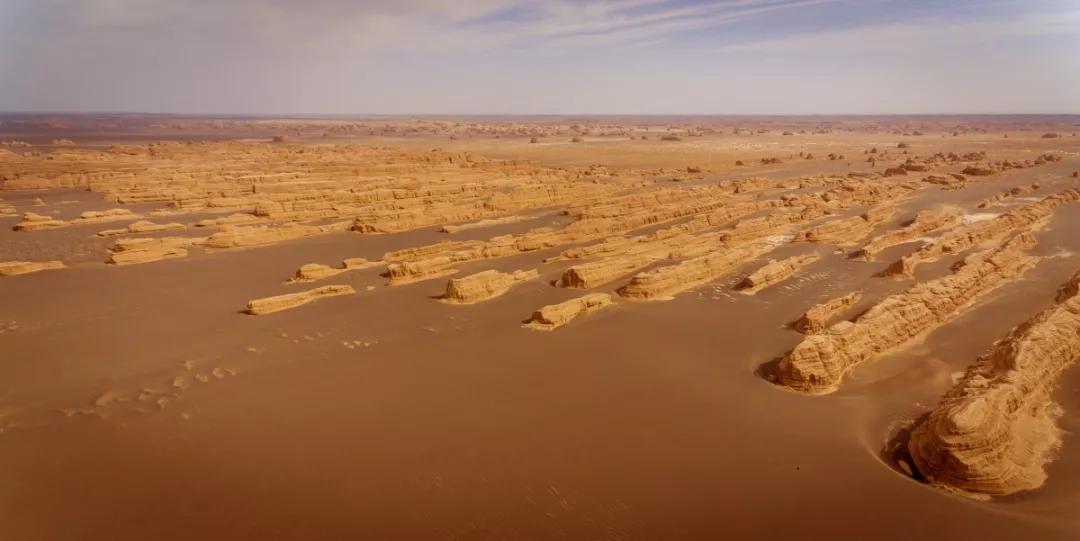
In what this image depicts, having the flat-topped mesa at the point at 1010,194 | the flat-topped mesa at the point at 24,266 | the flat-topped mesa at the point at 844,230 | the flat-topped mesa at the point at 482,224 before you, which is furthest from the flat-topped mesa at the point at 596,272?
the flat-topped mesa at the point at 1010,194

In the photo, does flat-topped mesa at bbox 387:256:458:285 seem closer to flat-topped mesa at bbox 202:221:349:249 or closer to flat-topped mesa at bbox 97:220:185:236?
flat-topped mesa at bbox 202:221:349:249

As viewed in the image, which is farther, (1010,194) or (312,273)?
(1010,194)

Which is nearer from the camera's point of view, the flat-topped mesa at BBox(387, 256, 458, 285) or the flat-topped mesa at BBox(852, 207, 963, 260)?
the flat-topped mesa at BBox(387, 256, 458, 285)

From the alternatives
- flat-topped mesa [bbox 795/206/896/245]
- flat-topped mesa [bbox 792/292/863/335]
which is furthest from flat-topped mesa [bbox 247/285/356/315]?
flat-topped mesa [bbox 795/206/896/245]

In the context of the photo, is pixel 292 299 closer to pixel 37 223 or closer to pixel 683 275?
pixel 683 275

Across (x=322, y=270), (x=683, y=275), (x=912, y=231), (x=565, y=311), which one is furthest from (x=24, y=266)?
(x=912, y=231)

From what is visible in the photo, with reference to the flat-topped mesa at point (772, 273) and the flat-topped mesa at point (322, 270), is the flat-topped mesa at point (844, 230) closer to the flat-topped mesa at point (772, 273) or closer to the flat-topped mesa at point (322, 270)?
the flat-topped mesa at point (772, 273)
